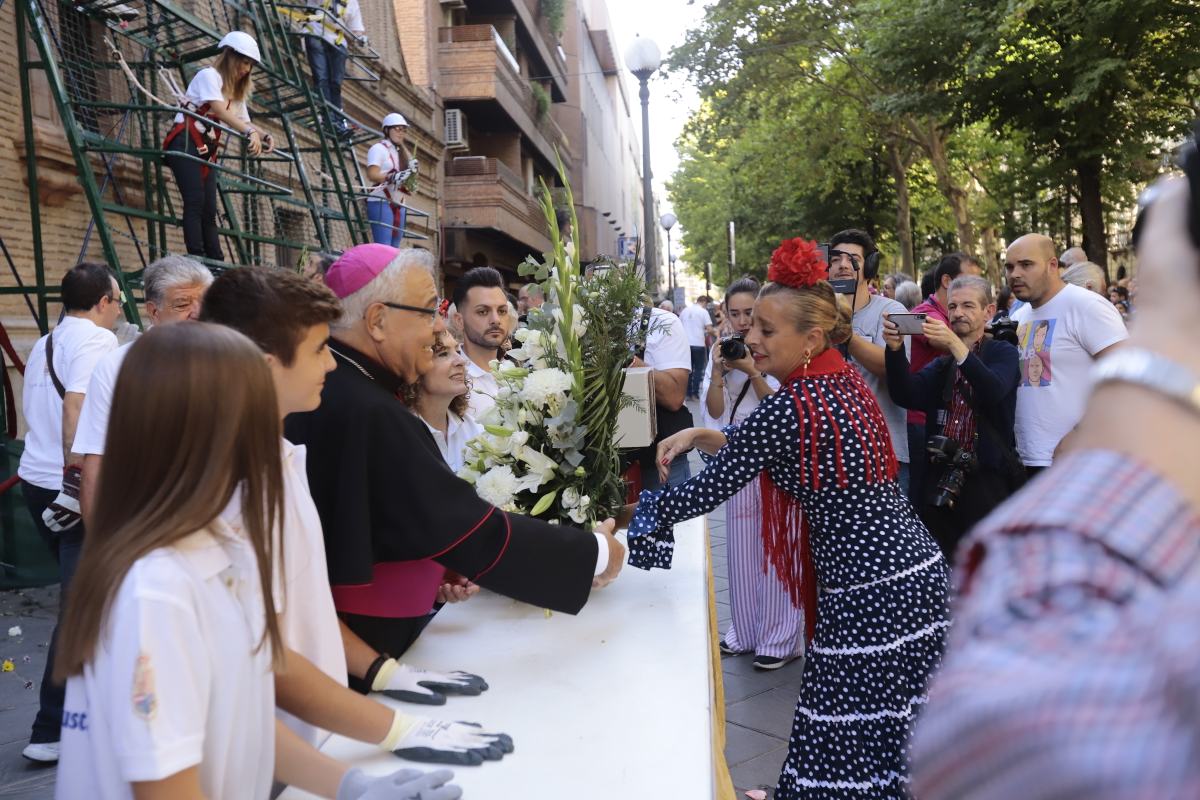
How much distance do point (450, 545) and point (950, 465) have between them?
3239mm

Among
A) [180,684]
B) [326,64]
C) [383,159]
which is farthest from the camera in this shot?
[326,64]

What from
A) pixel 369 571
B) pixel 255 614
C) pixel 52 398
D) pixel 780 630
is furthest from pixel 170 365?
pixel 780 630

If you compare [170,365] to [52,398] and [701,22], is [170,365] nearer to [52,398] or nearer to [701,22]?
[52,398]

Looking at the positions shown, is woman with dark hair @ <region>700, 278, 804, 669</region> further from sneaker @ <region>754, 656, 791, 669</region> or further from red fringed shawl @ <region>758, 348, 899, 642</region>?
red fringed shawl @ <region>758, 348, 899, 642</region>

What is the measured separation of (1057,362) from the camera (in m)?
4.68

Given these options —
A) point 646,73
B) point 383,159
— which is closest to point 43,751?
point 383,159

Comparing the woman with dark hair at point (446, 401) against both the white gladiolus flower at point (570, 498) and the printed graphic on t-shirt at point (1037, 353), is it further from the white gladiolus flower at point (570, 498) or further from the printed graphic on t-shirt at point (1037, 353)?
the printed graphic on t-shirt at point (1037, 353)

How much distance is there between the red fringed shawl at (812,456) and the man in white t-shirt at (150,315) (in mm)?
2202

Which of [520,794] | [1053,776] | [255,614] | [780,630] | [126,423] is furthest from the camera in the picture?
[780,630]

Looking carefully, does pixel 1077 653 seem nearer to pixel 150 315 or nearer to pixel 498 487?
pixel 498 487

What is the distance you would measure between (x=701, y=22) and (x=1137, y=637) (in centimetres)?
2116

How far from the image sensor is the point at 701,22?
20172 millimetres

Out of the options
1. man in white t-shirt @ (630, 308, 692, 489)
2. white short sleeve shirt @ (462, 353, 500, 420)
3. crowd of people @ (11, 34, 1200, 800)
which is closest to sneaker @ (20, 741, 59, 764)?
crowd of people @ (11, 34, 1200, 800)

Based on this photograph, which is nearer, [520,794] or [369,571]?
[520,794]
